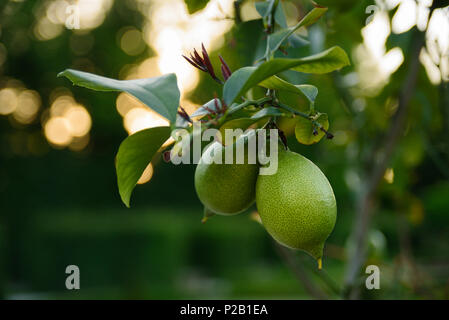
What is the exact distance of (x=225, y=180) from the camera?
59 centimetres

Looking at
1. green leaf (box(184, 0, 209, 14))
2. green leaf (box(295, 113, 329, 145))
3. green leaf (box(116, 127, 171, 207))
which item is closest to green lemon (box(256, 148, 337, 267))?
green leaf (box(295, 113, 329, 145))

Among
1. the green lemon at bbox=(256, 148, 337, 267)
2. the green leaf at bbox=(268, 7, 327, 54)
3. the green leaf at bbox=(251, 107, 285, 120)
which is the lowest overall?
the green lemon at bbox=(256, 148, 337, 267)

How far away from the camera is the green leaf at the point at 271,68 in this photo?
422 mm

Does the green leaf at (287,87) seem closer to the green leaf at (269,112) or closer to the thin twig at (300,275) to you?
the green leaf at (269,112)

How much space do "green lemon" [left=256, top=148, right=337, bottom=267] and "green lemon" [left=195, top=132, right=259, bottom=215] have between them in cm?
5

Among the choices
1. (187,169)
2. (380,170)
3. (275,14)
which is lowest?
(380,170)

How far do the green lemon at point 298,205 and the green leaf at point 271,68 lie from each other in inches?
5.2

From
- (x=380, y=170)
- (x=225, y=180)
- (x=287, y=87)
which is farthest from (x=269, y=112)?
(x=380, y=170)

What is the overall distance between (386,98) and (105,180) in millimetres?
8757

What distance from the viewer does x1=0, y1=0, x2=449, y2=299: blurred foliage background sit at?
1092 mm

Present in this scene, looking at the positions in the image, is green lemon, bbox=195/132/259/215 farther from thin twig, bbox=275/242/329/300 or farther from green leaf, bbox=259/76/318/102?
thin twig, bbox=275/242/329/300

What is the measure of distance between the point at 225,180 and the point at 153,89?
0.19 m

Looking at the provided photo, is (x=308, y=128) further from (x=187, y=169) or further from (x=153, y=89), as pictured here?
(x=187, y=169)
